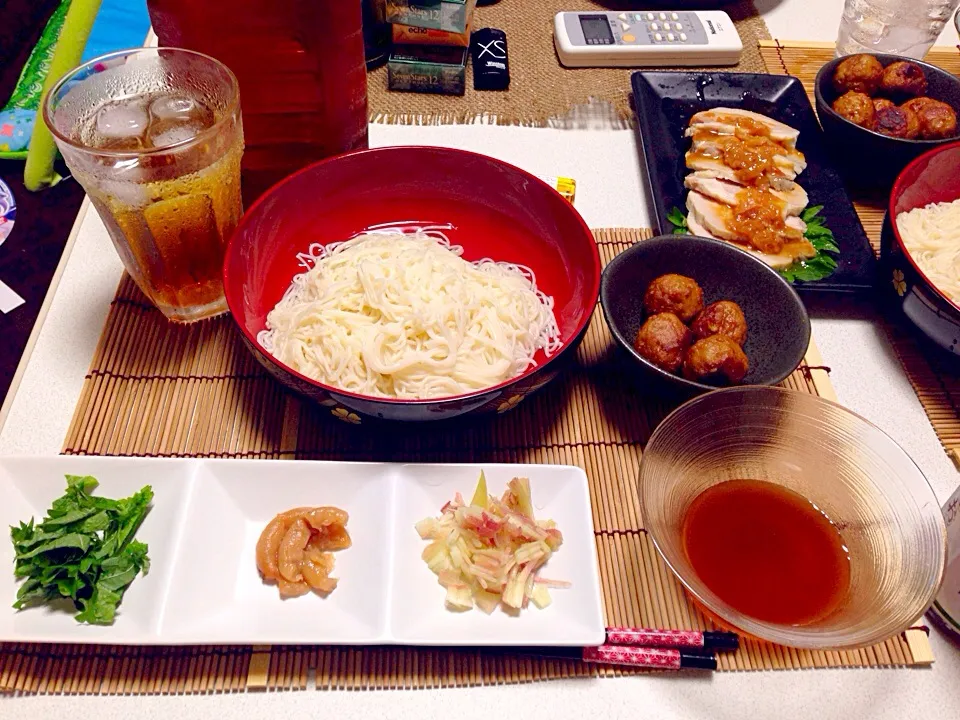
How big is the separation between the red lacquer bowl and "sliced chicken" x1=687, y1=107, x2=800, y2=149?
820mm

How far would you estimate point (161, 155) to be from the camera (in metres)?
1.35

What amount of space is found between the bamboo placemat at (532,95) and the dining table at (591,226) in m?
0.06

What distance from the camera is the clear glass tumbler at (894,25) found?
2.52 meters

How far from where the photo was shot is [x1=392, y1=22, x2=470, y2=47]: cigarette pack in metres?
2.34

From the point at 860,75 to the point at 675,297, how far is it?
1282 millimetres

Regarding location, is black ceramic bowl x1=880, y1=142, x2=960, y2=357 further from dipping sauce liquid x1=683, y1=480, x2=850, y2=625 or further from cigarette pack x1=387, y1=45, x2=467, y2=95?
cigarette pack x1=387, y1=45, x2=467, y2=95

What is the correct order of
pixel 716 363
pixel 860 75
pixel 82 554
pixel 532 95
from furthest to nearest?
pixel 532 95 < pixel 860 75 < pixel 716 363 < pixel 82 554

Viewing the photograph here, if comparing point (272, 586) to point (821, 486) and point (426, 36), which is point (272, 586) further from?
point (426, 36)

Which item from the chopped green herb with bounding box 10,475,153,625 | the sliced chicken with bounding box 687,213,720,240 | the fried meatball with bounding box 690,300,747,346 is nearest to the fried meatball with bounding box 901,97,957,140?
the sliced chicken with bounding box 687,213,720,240

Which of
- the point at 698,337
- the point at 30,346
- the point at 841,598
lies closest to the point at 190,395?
the point at 30,346

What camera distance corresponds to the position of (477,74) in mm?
2471

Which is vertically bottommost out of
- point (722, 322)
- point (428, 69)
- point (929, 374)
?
point (929, 374)

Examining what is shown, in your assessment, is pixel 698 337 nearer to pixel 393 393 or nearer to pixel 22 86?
pixel 393 393

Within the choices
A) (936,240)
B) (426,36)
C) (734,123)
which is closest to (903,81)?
(734,123)
